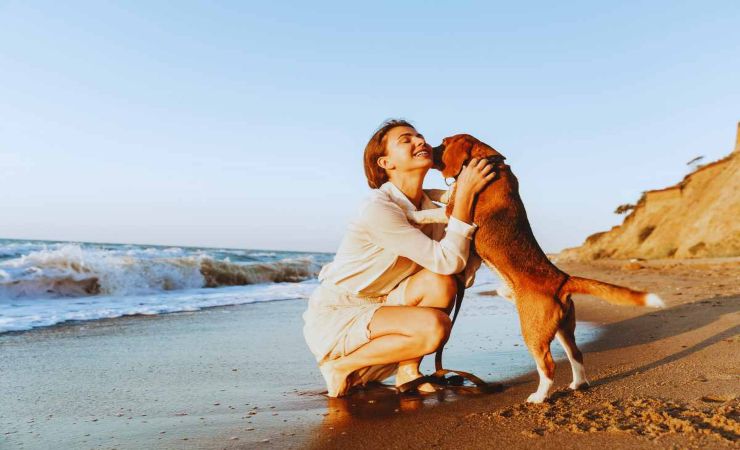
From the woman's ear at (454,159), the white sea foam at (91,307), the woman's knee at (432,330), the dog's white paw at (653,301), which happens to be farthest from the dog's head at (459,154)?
the white sea foam at (91,307)

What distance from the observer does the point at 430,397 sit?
3215 mm

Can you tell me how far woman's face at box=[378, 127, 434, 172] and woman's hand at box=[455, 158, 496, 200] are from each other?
12.6 inches

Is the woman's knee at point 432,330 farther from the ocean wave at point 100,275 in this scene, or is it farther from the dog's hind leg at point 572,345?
the ocean wave at point 100,275

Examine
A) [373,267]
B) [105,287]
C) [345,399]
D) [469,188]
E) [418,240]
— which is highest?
[469,188]

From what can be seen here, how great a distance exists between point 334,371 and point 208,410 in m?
0.75

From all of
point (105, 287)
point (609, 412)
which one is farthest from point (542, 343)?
point (105, 287)

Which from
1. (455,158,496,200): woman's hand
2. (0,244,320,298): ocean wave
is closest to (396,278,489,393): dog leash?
(455,158,496,200): woman's hand

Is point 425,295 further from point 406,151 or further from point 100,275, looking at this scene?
point 100,275

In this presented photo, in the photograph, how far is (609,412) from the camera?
2.59 metres

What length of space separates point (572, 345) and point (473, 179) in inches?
42.2

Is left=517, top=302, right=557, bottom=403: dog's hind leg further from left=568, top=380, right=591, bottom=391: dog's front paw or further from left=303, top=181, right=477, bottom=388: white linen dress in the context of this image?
left=303, top=181, right=477, bottom=388: white linen dress

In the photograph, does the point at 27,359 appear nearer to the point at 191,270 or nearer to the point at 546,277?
the point at 546,277

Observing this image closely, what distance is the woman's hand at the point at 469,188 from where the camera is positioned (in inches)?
122

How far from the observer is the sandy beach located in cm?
245
